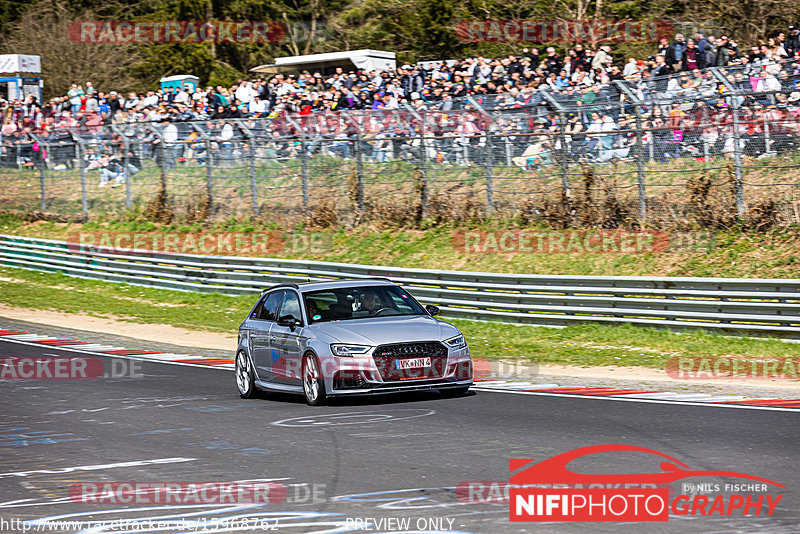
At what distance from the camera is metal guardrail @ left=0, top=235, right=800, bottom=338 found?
16438mm

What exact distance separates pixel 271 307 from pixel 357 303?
1.42m

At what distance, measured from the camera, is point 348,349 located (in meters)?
11.6

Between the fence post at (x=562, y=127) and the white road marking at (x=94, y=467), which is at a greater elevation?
the fence post at (x=562, y=127)

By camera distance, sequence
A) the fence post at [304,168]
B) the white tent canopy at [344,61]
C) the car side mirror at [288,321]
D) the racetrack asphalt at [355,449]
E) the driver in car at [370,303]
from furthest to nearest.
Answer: the white tent canopy at [344,61]
the fence post at [304,168]
the driver in car at [370,303]
the car side mirror at [288,321]
the racetrack asphalt at [355,449]

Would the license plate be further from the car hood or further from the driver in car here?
the driver in car

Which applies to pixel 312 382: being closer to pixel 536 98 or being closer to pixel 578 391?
pixel 578 391

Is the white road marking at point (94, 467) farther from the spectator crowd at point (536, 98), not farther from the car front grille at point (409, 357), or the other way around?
the spectator crowd at point (536, 98)

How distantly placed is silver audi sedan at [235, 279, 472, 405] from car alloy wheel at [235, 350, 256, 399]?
0.01 meters

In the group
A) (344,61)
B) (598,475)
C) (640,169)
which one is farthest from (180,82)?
(598,475)

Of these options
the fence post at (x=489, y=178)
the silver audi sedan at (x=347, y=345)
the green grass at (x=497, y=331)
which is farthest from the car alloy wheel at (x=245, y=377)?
the fence post at (x=489, y=178)

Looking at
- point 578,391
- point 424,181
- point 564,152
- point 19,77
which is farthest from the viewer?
point 19,77

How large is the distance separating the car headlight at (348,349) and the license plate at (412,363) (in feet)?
1.24

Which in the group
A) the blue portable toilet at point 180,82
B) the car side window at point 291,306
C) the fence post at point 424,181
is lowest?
the car side window at point 291,306

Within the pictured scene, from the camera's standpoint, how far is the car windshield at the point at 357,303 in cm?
1262
